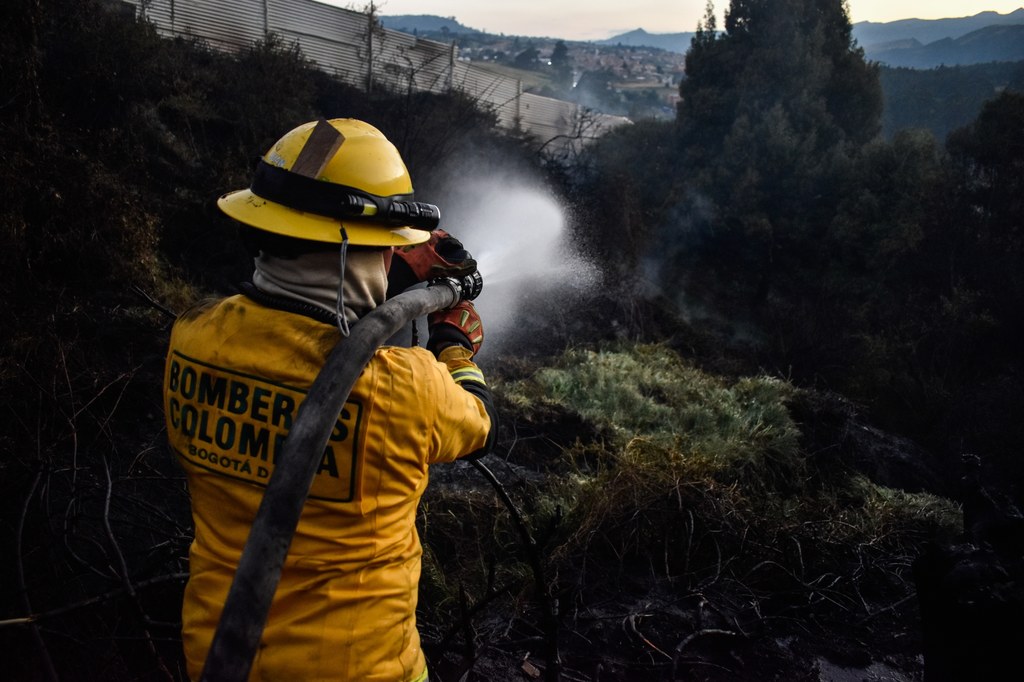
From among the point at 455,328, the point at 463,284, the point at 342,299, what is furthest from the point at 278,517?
the point at 463,284

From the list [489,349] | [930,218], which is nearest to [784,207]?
[930,218]

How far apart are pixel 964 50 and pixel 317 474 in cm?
4068

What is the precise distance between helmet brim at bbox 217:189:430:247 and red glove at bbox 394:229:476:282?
0.45m

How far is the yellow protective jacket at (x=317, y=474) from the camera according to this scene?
1503mm

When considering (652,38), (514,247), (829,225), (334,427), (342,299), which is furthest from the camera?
(652,38)

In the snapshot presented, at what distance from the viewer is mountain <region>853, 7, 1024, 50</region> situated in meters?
37.2

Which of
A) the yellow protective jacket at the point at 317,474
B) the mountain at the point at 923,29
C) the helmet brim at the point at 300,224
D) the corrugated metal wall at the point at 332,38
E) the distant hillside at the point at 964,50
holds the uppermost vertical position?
the mountain at the point at 923,29

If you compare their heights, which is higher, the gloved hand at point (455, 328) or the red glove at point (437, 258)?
the red glove at point (437, 258)

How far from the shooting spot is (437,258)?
7.42 feet

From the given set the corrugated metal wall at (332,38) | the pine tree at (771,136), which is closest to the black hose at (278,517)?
the corrugated metal wall at (332,38)

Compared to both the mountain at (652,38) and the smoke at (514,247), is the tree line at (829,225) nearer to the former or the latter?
the smoke at (514,247)

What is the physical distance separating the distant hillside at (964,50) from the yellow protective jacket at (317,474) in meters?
24.9

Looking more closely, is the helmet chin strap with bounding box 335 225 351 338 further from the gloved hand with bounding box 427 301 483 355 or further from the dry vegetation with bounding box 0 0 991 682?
the dry vegetation with bounding box 0 0 991 682

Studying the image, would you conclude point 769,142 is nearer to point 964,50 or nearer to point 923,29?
point 964,50
